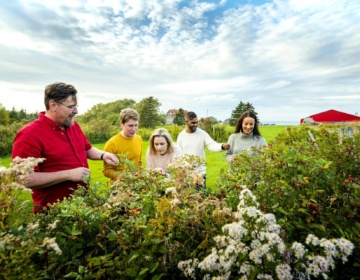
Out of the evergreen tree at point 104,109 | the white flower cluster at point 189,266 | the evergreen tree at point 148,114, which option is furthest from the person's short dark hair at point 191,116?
the evergreen tree at point 104,109

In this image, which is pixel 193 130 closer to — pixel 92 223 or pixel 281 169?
pixel 281 169

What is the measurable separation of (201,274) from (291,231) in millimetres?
672

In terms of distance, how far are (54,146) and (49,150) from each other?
7 cm

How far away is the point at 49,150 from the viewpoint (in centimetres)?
295

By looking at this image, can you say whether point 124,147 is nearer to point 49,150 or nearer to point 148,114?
point 49,150

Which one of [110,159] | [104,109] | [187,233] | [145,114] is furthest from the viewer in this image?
[104,109]

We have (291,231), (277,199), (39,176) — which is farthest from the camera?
(39,176)

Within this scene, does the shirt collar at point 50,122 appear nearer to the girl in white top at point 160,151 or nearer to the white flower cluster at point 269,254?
the girl in white top at point 160,151

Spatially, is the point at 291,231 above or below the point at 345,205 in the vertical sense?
below

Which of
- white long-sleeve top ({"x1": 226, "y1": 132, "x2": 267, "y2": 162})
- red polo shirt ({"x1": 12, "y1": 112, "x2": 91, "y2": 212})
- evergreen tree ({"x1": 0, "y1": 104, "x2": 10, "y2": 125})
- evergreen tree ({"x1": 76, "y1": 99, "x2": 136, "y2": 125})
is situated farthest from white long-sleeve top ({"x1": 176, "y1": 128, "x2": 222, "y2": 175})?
evergreen tree ({"x1": 76, "y1": 99, "x2": 136, "y2": 125})

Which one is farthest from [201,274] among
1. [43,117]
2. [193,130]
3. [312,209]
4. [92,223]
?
[193,130]

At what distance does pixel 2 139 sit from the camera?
65.0 feet

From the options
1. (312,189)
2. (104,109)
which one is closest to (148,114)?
(104,109)

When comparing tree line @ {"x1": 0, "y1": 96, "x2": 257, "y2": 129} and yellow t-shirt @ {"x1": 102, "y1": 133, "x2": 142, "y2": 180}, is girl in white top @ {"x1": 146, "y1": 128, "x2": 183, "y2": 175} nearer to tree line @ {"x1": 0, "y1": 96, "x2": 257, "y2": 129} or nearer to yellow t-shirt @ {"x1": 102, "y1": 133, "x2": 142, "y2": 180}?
yellow t-shirt @ {"x1": 102, "y1": 133, "x2": 142, "y2": 180}
